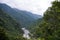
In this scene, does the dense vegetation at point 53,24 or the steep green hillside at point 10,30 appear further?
the steep green hillside at point 10,30

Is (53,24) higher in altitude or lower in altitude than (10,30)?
lower

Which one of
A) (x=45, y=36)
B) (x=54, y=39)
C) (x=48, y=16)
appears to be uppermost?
(x=48, y=16)

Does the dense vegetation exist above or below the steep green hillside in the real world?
below

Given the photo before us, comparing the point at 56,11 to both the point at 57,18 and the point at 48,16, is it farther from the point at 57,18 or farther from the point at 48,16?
the point at 48,16

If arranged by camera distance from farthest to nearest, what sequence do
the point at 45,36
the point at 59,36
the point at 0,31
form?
the point at 0,31, the point at 45,36, the point at 59,36

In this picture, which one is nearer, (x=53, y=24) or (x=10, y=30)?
(x=53, y=24)

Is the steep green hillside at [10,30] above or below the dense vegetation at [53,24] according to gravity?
above

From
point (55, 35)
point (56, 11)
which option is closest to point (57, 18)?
point (56, 11)

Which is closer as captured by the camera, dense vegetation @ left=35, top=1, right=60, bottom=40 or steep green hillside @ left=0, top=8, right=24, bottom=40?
dense vegetation @ left=35, top=1, right=60, bottom=40

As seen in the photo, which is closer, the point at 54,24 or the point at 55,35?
the point at 55,35

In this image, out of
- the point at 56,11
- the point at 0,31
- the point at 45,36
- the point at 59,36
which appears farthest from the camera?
the point at 0,31

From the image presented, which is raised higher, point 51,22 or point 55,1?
point 55,1
